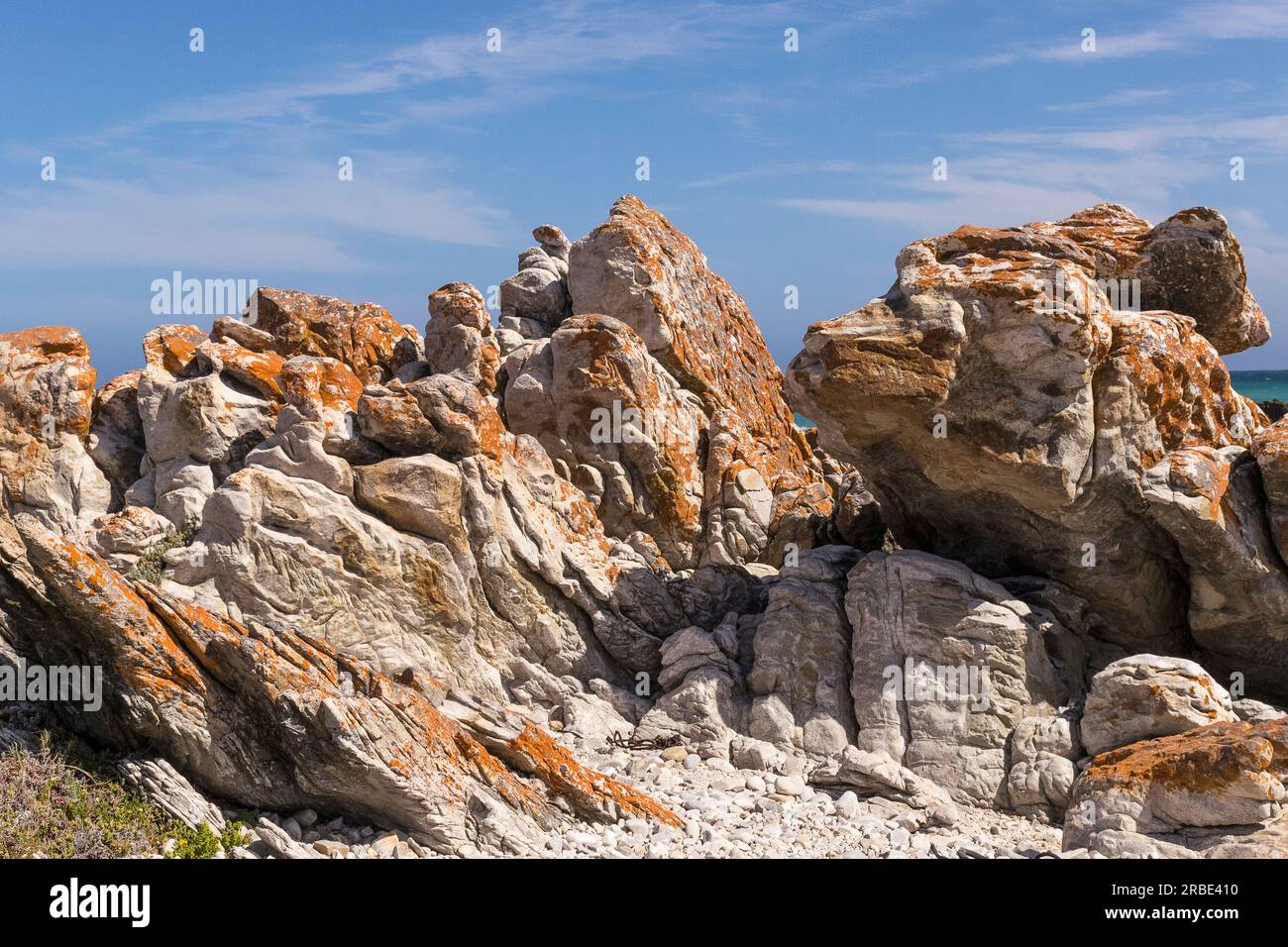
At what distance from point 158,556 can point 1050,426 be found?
45.0ft

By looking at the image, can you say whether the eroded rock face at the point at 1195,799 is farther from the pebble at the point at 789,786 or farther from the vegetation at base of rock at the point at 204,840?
the vegetation at base of rock at the point at 204,840

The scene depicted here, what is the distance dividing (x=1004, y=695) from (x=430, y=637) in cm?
879

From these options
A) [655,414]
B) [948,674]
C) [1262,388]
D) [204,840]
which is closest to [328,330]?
[655,414]

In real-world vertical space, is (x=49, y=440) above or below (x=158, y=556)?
above

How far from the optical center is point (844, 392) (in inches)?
710

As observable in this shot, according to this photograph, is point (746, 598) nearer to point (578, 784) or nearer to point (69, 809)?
point (578, 784)

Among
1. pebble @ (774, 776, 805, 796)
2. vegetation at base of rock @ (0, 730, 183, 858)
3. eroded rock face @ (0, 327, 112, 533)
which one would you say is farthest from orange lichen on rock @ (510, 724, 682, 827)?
eroded rock face @ (0, 327, 112, 533)

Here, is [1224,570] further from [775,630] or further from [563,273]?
[563,273]

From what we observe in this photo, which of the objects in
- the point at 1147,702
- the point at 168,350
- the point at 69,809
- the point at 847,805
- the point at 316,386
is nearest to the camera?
the point at 69,809

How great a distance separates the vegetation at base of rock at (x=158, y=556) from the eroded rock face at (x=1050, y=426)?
9.97m

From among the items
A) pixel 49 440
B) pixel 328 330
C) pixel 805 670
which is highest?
pixel 328 330

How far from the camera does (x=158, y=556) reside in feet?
62.0

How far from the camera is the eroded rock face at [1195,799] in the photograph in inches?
552

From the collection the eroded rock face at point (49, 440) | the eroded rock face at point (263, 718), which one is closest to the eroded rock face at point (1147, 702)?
the eroded rock face at point (263, 718)
